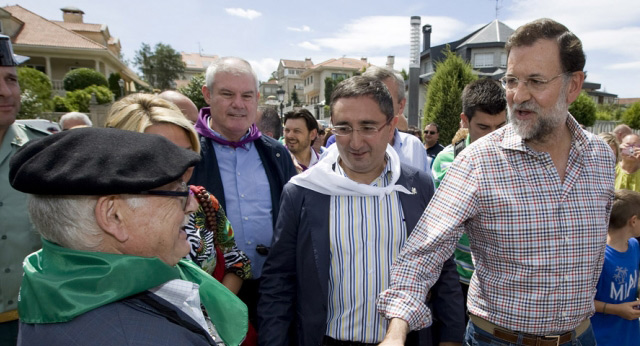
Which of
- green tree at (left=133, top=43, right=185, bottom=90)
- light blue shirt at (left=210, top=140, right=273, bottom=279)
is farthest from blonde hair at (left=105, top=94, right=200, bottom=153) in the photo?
green tree at (left=133, top=43, right=185, bottom=90)

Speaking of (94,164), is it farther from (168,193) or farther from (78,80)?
(78,80)

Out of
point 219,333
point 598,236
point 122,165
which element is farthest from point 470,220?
point 122,165

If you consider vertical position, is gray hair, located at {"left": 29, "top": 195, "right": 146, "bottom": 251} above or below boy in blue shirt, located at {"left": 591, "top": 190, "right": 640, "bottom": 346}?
above

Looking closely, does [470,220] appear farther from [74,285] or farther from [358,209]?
[74,285]

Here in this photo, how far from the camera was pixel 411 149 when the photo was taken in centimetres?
320

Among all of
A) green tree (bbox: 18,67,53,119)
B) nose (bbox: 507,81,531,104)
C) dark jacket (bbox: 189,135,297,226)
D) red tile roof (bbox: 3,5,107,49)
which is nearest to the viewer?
nose (bbox: 507,81,531,104)

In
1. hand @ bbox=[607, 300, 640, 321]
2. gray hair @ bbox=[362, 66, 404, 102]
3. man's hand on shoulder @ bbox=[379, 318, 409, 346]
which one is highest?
gray hair @ bbox=[362, 66, 404, 102]

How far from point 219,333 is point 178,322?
1.28 feet

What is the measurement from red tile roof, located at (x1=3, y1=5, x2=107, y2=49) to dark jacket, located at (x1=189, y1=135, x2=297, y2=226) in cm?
3579

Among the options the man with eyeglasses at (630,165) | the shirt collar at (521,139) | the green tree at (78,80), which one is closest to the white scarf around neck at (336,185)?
the shirt collar at (521,139)

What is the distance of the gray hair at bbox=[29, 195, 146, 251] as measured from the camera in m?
1.03

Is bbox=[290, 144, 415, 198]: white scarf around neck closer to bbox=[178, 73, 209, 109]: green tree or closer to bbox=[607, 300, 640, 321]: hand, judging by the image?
bbox=[607, 300, 640, 321]: hand

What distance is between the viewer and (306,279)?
73.3 inches

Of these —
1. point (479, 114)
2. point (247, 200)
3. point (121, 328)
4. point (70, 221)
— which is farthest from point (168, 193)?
point (479, 114)
